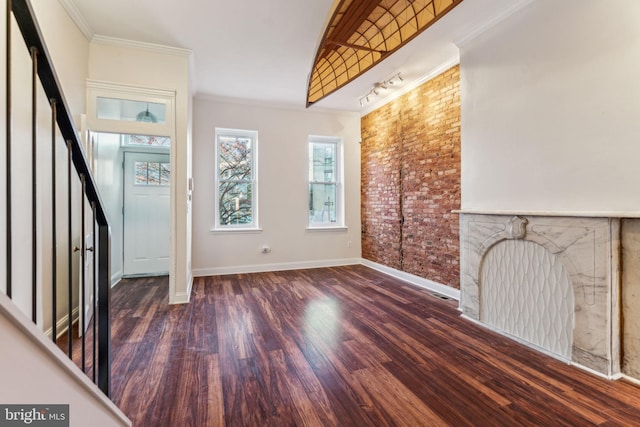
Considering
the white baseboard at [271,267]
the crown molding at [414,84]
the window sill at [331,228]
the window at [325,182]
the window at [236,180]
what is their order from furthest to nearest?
the window at [325,182] < the window sill at [331,228] < the window at [236,180] < the white baseboard at [271,267] < the crown molding at [414,84]

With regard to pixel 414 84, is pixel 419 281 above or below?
below

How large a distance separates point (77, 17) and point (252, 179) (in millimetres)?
2984

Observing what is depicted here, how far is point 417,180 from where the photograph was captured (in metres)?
4.23

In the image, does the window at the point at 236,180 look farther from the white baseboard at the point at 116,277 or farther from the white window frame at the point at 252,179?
the white baseboard at the point at 116,277

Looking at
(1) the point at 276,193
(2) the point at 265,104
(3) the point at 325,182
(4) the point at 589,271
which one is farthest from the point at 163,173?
(4) the point at 589,271

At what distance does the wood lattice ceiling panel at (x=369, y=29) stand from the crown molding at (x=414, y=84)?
39.2 inches

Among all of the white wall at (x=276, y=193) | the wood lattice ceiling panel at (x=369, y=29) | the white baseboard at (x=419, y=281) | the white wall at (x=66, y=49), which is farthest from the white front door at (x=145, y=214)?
the white baseboard at (x=419, y=281)

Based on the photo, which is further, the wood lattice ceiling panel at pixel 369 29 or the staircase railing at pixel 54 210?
the wood lattice ceiling panel at pixel 369 29

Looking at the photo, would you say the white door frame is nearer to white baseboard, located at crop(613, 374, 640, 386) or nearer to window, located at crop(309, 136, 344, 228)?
window, located at crop(309, 136, 344, 228)

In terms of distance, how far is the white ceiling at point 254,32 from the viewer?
8.96 feet

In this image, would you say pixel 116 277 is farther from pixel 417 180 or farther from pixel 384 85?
pixel 384 85

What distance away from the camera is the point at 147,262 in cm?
495

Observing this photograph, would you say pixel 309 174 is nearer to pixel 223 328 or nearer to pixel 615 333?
pixel 223 328

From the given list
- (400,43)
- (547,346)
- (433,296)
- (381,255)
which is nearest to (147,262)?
(381,255)
